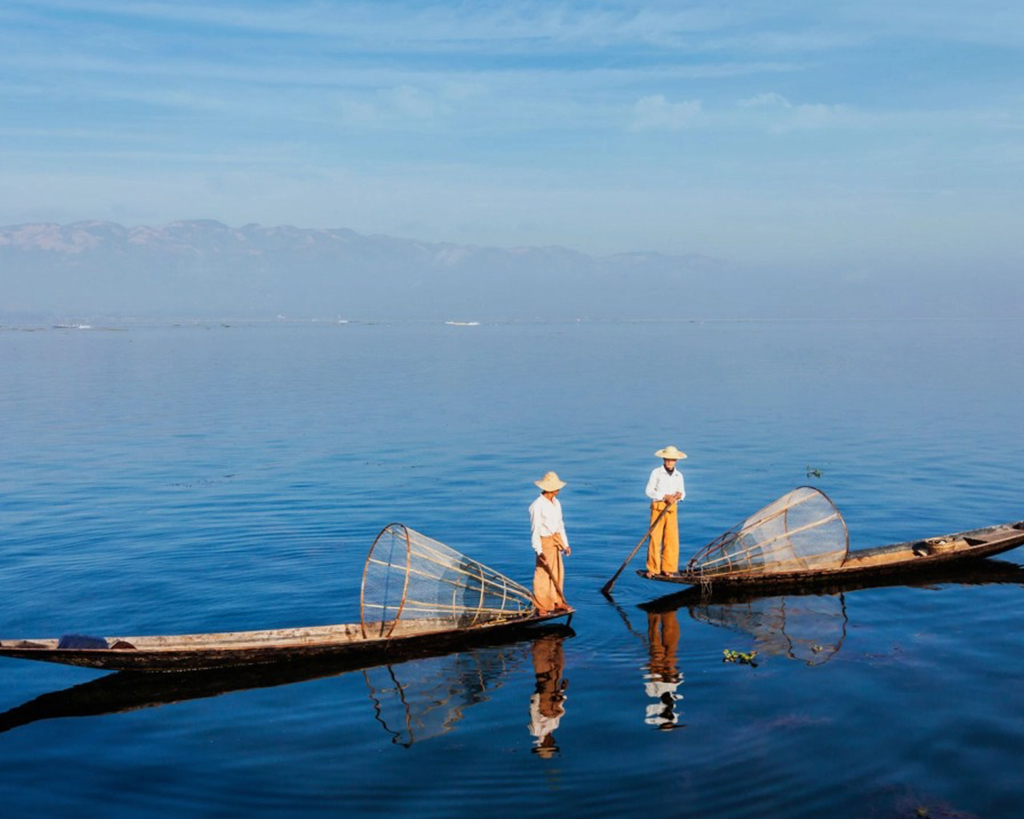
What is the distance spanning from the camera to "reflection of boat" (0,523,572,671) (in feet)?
49.6

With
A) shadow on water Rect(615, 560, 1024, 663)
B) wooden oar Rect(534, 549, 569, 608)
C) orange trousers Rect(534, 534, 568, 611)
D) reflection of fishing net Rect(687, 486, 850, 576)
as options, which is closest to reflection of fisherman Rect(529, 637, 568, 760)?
orange trousers Rect(534, 534, 568, 611)

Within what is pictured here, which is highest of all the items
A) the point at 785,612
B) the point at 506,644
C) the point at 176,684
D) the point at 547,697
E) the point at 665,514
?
the point at 665,514

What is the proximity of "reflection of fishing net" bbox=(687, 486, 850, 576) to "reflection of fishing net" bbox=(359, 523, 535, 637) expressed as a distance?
502 cm

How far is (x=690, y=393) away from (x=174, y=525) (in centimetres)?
4389

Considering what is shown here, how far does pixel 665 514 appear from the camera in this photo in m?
20.2

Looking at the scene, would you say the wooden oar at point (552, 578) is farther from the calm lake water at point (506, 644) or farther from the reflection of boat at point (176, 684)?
the reflection of boat at point (176, 684)

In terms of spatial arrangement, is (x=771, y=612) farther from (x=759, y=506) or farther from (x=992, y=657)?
(x=759, y=506)

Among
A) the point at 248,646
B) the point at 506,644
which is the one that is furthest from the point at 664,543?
the point at 248,646

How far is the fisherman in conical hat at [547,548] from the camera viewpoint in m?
18.0

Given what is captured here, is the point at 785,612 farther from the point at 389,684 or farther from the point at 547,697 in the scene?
the point at 389,684

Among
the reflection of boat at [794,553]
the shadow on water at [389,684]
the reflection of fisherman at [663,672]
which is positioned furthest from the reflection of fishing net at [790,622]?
the shadow on water at [389,684]

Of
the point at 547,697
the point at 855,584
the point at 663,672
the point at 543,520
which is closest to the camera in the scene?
the point at 547,697

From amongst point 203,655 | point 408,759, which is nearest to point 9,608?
point 203,655

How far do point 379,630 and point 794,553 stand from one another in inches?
373
